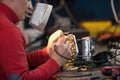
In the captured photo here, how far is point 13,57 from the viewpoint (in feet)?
4.20

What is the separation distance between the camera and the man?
1280 millimetres

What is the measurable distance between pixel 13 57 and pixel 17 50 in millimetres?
33

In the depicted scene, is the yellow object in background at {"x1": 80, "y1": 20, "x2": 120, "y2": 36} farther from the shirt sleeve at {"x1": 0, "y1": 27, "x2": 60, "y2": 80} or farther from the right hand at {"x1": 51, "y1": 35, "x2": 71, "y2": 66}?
the shirt sleeve at {"x1": 0, "y1": 27, "x2": 60, "y2": 80}

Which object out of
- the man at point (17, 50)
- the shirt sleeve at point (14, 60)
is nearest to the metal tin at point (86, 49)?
the man at point (17, 50)

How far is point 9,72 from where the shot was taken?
1.27 m

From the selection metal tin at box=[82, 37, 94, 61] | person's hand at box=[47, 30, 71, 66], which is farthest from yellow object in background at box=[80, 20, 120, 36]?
person's hand at box=[47, 30, 71, 66]

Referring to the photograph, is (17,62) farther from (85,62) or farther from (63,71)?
(85,62)

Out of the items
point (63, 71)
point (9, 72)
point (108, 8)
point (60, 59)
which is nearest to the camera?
point (9, 72)

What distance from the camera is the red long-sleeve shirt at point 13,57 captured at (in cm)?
128

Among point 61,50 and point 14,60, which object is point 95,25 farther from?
point 14,60

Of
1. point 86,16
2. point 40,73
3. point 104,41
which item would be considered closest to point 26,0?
point 40,73

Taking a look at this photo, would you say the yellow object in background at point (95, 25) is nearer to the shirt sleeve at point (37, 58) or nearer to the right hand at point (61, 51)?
the shirt sleeve at point (37, 58)

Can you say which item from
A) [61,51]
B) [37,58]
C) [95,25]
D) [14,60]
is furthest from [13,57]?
[95,25]

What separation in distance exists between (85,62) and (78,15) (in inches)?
121
